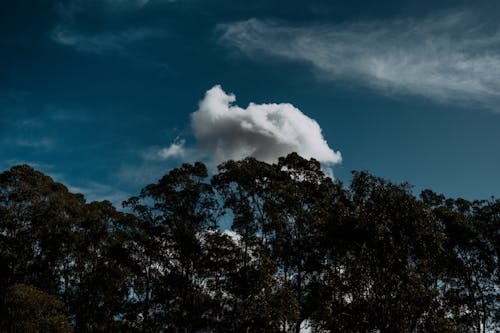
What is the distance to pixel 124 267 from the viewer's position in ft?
142

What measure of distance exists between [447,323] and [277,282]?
37.1ft

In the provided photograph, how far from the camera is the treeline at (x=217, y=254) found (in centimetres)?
2880

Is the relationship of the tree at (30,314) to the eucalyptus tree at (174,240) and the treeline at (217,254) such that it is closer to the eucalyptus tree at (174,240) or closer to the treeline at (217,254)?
the treeline at (217,254)

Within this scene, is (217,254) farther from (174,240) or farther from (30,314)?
(30,314)

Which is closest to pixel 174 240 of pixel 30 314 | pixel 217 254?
pixel 217 254

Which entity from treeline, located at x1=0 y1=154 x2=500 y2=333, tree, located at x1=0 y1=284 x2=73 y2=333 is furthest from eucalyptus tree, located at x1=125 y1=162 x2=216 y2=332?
tree, located at x1=0 y1=284 x2=73 y2=333

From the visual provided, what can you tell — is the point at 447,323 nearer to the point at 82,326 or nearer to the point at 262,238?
the point at 262,238

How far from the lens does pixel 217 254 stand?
37.2 m

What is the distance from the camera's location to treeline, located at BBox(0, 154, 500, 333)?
94.5 ft

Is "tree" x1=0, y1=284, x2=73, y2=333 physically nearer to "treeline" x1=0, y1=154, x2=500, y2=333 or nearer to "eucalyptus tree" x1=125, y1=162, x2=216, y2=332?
"treeline" x1=0, y1=154, x2=500, y2=333

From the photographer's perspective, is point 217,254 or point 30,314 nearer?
point 30,314

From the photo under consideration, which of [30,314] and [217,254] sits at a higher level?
[217,254]

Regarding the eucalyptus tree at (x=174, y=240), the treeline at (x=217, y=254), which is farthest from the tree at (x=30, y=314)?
the eucalyptus tree at (x=174, y=240)

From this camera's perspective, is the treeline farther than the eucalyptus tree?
No
